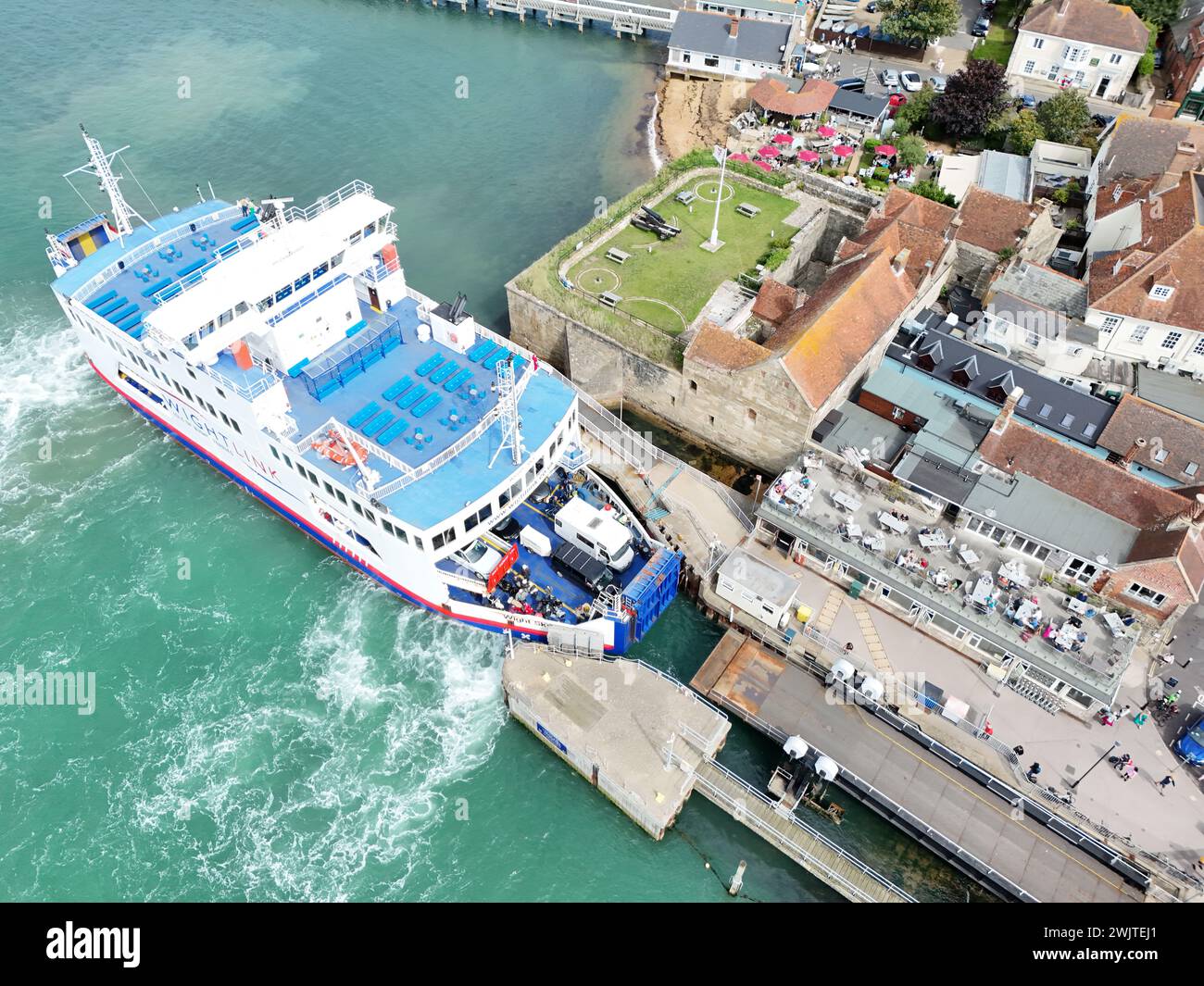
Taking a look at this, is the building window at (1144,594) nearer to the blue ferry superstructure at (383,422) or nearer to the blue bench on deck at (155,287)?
the blue ferry superstructure at (383,422)

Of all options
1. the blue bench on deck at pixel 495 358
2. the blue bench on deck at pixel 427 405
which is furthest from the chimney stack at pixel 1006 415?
the blue bench on deck at pixel 427 405

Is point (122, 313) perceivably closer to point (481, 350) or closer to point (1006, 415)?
point (481, 350)

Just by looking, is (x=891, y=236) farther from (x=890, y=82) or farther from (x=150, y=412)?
(x=150, y=412)

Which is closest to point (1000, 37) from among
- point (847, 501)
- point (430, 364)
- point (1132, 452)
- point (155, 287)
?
point (1132, 452)

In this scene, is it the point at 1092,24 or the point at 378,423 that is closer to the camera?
the point at 378,423
